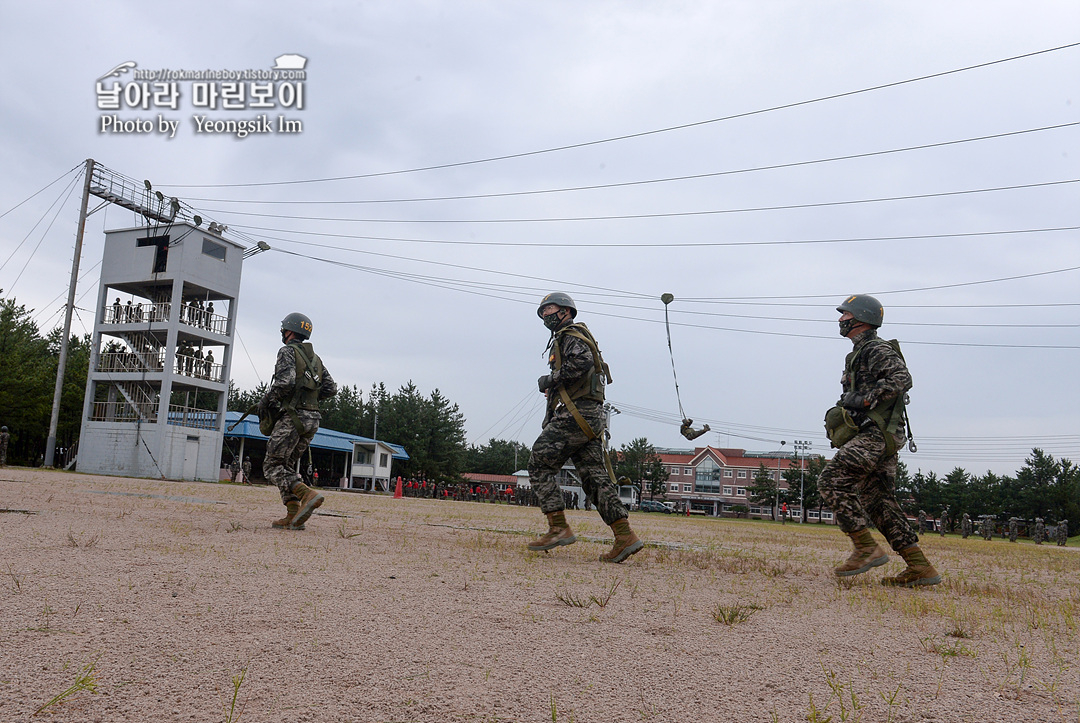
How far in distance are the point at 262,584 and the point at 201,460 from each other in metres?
35.8

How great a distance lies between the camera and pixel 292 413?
7312mm

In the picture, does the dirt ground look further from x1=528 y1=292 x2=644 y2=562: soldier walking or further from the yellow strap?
the yellow strap

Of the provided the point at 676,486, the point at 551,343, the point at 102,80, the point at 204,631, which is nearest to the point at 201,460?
the point at 102,80

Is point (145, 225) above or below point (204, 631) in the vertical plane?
above

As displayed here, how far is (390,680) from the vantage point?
2375 mm

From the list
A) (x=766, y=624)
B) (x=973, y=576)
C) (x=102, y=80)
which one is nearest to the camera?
(x=766, y=624)

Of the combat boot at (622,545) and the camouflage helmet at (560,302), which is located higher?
the camouflage helmet at (560,302)

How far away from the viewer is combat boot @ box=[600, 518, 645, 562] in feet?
19.5

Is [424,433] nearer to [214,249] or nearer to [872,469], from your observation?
[214,249]

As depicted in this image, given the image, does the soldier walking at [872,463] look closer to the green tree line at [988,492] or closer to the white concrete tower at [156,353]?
the white concrete tower at [156,353]

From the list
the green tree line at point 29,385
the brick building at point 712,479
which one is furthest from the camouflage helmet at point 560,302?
the brick building at point 712,479

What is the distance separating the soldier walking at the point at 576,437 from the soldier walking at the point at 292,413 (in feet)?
7.38

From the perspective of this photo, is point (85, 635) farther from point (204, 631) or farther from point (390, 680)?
point (390, 680)

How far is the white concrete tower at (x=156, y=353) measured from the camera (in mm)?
34219
